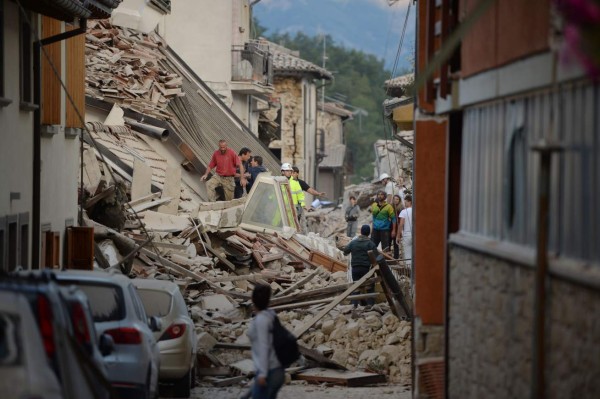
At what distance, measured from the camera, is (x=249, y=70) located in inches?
2190

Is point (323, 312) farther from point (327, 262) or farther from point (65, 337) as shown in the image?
point (65, 337)

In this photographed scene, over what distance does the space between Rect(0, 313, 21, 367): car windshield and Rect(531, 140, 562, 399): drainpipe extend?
332cm

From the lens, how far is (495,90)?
12102mm

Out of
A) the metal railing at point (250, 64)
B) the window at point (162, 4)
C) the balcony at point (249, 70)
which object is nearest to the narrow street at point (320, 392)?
the window at point (162, 4)

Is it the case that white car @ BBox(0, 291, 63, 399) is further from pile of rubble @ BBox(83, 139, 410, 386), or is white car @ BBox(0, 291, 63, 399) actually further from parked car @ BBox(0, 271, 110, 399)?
pile of rubble @ BBox(83, 139, 410, 386)

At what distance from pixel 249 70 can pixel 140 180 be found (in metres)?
23.0

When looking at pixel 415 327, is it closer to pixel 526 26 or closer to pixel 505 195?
pixel 505 195

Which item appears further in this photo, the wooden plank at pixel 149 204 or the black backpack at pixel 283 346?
the wooden plank at pixel 149 204

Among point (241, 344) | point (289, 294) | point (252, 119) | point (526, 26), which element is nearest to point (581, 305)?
point (526, 26)

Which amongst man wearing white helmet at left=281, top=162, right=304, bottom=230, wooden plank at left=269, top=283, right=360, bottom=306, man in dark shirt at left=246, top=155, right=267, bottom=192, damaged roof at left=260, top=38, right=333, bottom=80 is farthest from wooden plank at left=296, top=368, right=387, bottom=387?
damaged roof at left=260, top=38, right=333, bottom=80

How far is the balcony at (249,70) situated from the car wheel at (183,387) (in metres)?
37.2

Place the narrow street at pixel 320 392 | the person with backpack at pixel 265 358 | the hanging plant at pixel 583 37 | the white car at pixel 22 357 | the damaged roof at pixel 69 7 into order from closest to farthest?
the hanging plant at pixel 583 37 → the white car at pixel 22 357 → the person with backpack at pixel 265 358 → the narrow street at pixel 320 392 → the damaged roof at pixel 69 7

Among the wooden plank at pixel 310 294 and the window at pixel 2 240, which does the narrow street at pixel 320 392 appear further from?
the wooden plank at pixel 310 294

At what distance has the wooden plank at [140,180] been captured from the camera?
3288 centimetres
